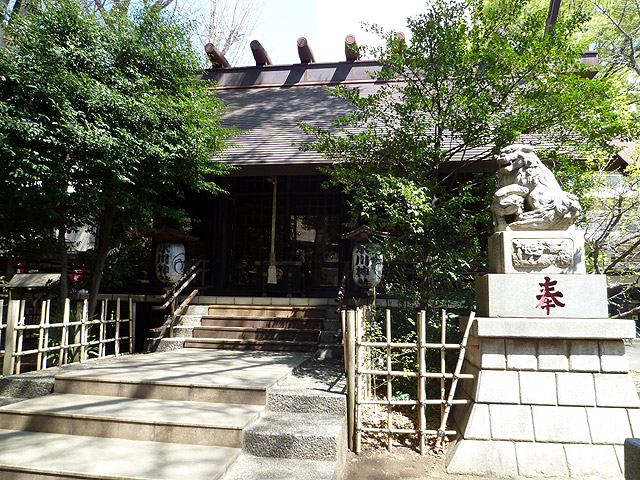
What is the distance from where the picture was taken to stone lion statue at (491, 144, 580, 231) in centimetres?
425

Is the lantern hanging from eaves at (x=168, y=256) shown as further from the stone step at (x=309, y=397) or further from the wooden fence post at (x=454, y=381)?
the wooden fence post at (x=454, y=381)

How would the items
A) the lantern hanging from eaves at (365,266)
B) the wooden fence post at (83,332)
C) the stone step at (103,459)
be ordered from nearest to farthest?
the stone step at (103,459)
the wooden fence post at (83,332)
the lantern hanging from eaves at (365,266)

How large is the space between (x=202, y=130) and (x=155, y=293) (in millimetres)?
4225

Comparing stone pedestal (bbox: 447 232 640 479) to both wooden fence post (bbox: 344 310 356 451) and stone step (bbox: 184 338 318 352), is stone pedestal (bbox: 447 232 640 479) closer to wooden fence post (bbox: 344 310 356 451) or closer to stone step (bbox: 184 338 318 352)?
wooden fence post (bbox: 344 310 356 451)

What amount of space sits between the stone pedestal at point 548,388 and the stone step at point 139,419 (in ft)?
7.11

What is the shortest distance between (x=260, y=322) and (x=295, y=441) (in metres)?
4.18

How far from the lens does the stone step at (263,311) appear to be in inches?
316

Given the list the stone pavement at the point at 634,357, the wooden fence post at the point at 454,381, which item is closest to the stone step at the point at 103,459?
the wooden fence post at the point at 454,381

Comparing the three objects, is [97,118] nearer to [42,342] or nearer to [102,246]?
[102,246]

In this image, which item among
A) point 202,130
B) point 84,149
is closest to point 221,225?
point 202,130

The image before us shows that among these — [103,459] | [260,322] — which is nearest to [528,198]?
[103,459]

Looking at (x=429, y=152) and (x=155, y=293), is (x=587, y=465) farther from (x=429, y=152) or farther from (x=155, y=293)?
(x=155, y=293)

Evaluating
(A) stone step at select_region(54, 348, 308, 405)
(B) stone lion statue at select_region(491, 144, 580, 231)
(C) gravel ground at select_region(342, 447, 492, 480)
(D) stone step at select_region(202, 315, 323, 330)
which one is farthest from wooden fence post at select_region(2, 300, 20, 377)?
(B) stone lion statue at select_region(491, 144, 580, 231)

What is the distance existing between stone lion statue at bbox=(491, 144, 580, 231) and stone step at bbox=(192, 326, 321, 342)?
3.89m
